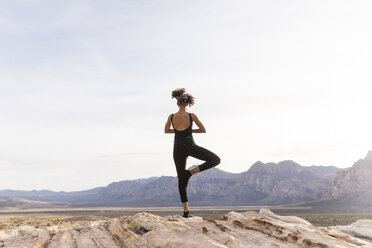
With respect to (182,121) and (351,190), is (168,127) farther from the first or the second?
(351,190)

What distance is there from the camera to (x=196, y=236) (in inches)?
233

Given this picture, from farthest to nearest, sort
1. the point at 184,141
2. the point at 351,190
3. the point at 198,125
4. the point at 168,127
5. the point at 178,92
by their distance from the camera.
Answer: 1. the point at 351,190
2. the point at 178,92
3. the point at 168,127
4. the point at 198,125
5. the point at 184,141

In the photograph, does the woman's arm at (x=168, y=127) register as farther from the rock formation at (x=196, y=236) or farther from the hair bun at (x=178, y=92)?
the rock formation at (x=196, y=236)

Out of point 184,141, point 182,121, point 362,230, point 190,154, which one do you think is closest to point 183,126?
point 182,121

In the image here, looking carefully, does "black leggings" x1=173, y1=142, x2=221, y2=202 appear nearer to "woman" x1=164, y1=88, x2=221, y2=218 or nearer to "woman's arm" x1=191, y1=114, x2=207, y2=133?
"woman" x1=164, y1=88, x2=221, y2=218

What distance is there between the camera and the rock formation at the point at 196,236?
5.63 metres

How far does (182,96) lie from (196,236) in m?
3.82

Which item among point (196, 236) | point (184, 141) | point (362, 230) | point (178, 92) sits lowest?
point (362, 230)

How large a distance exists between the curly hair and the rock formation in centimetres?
294

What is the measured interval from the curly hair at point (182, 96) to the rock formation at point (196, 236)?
9.64 feet

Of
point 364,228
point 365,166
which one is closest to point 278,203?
point 365,166

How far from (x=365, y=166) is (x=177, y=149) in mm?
168540

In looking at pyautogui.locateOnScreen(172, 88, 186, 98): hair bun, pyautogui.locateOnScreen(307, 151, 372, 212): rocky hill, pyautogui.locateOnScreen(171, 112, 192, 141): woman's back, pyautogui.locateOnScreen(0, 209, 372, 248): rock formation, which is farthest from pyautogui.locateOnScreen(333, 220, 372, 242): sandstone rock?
pyautogui.locateOnScreen(307, 151, 372, 212): rocky hill

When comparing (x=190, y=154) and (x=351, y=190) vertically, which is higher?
(x=190, y=154)
